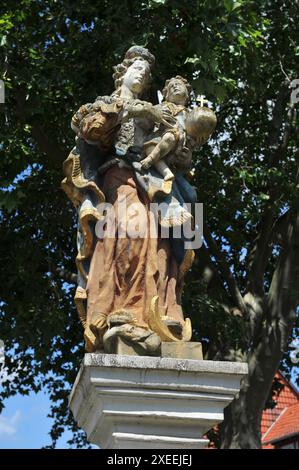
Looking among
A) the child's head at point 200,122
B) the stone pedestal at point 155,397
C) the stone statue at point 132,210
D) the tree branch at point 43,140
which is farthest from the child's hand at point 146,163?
the tree branch at point 43,140

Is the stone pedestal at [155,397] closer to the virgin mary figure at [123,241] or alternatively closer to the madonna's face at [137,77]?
the virgin mary figure at [123,241]

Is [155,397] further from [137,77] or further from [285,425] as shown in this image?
[285,425]

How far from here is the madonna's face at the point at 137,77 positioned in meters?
6.16

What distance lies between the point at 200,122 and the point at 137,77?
0.58m

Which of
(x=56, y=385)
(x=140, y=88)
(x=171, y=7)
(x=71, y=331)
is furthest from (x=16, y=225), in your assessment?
(x=140, y=88)

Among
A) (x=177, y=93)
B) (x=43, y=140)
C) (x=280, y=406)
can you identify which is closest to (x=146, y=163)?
(x=177, y=93)

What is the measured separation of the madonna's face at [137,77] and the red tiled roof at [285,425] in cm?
2170

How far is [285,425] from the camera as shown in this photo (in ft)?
94.0

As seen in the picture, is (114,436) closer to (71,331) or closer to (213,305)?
(213,305)

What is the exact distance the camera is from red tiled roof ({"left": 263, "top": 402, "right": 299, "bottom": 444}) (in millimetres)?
27498

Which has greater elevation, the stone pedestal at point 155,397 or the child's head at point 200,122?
the child's head at point 200,122

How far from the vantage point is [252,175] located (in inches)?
509

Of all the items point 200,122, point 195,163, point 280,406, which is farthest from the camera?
point 280,406

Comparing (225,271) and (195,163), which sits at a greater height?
(195,163)
